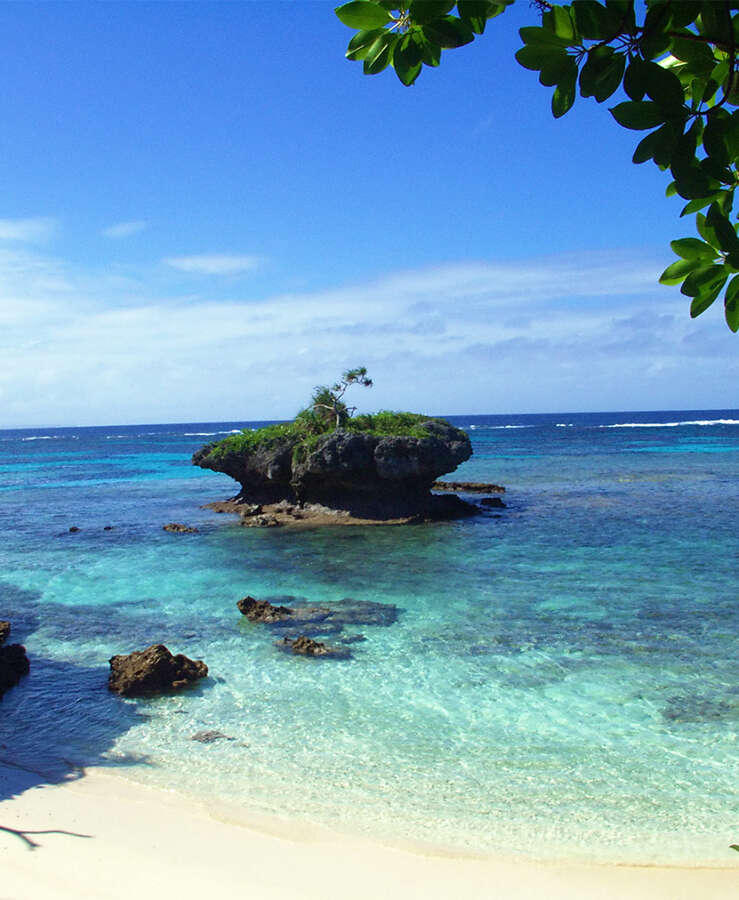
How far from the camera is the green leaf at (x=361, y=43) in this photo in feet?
6.95

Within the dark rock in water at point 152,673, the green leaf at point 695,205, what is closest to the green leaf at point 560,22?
the green leaf at point 695,205

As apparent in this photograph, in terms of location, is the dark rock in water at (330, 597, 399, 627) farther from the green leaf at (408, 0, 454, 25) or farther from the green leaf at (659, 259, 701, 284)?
the green leaf at (408, 0, 454, 25)

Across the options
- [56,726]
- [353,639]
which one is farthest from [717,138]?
[353,639]

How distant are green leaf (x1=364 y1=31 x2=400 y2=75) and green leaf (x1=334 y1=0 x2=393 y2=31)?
3.1 inches

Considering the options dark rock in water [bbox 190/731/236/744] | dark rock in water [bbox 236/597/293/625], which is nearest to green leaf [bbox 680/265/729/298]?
dark rock in water [bbox 190/731/236/744]

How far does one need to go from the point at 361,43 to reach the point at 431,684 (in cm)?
964

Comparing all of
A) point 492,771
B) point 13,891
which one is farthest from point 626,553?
point 13,891

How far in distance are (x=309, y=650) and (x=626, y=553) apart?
1118cm

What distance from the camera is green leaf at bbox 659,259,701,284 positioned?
6.91 ft

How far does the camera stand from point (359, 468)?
82.2 feet

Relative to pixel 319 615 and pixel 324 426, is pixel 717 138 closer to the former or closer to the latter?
pixel 319 615

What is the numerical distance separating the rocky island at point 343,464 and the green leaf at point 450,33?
22600 mm

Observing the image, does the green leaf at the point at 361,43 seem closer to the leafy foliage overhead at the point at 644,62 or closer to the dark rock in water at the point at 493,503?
the leafy foliage overhead at the point at 644,62

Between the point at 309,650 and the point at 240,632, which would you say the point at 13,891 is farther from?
the point at 240,632
